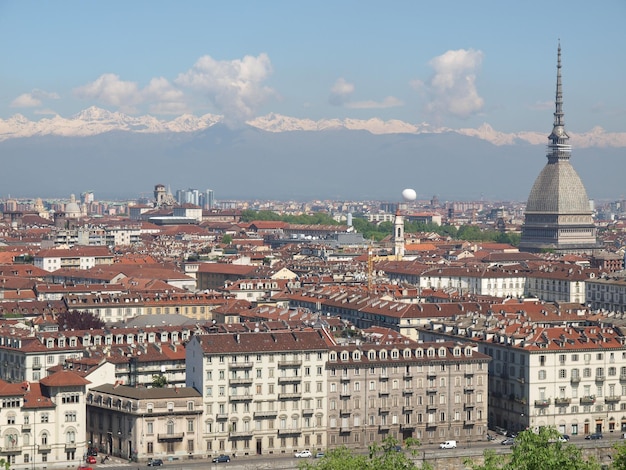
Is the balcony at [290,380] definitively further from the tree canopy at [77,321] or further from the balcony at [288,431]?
the tree canopy at [77,321]

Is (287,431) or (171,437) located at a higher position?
(171,437)

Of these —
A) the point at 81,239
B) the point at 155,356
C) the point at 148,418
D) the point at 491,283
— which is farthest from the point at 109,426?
the point at 81,239

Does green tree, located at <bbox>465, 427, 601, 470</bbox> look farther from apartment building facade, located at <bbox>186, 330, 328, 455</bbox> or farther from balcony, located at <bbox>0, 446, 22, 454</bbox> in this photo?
balcony, located at <bbox>0, 446, 22, 454</bbox>

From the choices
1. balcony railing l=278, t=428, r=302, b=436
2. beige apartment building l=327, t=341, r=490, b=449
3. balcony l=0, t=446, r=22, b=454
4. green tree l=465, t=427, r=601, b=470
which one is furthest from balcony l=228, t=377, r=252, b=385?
green tree l=465, t=427, r=601, b=470

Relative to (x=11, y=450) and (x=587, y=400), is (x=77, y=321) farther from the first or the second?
(x=587, y=400)

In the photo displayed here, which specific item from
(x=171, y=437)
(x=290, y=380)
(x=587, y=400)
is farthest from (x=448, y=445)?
(x=171, y=437)

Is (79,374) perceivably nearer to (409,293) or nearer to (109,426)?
(109,426)
